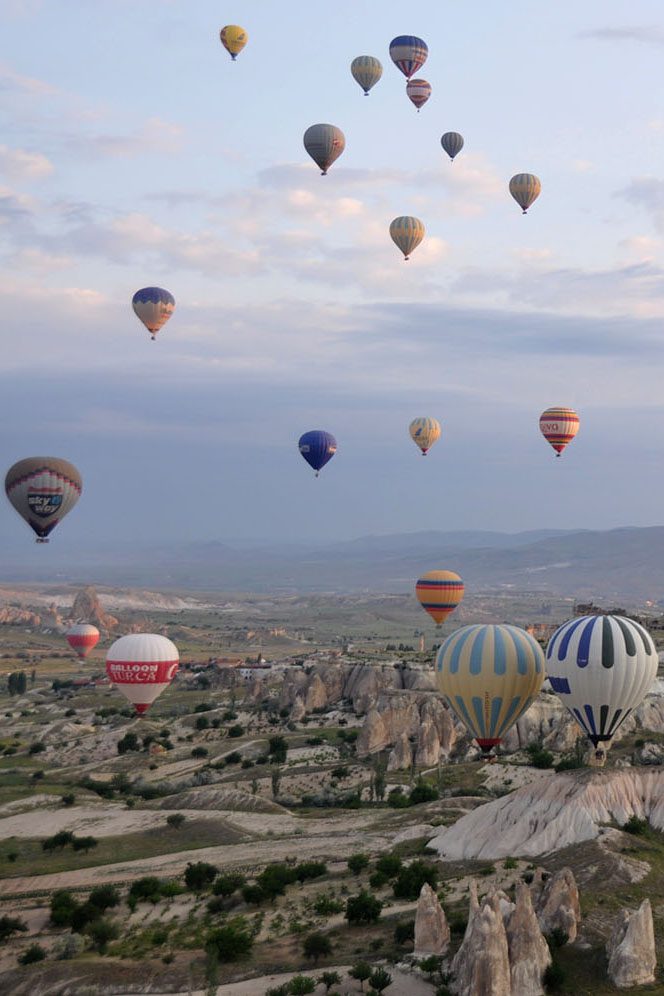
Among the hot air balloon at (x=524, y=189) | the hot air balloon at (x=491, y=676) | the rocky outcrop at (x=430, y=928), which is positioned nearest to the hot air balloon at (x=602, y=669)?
the hot air balloon at (x=491, y=676)

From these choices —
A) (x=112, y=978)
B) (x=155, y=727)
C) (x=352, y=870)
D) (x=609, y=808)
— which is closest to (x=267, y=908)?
(x=352, y=870)

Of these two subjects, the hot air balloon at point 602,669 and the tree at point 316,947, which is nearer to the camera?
the tree at point 316,947

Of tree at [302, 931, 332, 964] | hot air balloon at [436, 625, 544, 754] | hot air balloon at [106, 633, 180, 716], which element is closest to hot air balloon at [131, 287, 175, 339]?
Answer: hot air balloon at [106, 633, 180, 716]

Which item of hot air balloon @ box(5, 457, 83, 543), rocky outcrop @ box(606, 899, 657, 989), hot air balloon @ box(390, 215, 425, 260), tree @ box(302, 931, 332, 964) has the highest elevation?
hot air balloon @ box(390, 215, 425, 260)

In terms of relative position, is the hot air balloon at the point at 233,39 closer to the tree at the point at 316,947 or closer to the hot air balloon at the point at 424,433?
the hot air balloon at the point at 424,433

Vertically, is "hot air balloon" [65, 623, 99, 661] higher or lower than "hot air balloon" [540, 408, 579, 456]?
lower

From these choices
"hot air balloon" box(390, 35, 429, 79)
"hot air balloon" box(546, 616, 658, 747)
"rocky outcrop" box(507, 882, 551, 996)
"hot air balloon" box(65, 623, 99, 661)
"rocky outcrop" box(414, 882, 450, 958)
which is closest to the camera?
"rocky outcrop" box(507, 882, 551, 996)

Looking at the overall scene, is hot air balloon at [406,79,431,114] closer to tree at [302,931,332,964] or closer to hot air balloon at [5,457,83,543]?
hot air balloon at [5,457,83,543]

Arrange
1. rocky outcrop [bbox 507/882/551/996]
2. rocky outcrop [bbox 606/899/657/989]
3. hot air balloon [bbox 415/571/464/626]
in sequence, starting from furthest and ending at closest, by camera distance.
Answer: hot air balloon [bbox 415/571/464/626] → rocky outcrop [bbox 606/899/657/989] → rocky outcrop [bbox 507/882/551/996]
